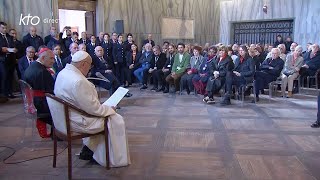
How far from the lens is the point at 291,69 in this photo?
25.0 ft

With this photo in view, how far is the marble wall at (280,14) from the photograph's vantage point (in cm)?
1009

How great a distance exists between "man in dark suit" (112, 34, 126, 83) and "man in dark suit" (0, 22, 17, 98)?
2.48 meters

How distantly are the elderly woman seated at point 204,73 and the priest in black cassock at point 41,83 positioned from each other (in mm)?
3703

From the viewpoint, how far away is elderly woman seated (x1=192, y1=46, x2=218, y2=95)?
23.5 feet

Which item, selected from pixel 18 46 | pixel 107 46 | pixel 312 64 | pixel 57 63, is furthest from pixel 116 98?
pixel 312 64

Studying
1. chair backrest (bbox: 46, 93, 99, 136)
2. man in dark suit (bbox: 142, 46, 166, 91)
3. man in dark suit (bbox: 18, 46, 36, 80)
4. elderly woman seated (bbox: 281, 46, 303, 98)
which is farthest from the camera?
man in dark suit (bbox: 142, 46, 166, 91)

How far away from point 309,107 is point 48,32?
247 inches

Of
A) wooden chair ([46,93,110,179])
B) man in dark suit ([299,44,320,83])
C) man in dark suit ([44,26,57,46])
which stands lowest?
wooden chair ([46,93,110,179])

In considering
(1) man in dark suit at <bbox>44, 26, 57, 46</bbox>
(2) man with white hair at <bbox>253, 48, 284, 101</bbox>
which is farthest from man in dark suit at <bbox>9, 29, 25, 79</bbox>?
(2) man with white hair at <bbox>253, 48, 284, 101</bbox>

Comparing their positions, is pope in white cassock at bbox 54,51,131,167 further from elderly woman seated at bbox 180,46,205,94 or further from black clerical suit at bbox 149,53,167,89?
black clerical suit at bbox 149,53,167,89

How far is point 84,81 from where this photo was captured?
122 inches

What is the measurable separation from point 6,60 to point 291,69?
6.09 metres

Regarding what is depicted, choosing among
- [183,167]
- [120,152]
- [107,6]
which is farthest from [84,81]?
[107,6]

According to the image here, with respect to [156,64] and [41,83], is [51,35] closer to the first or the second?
[156,64]
